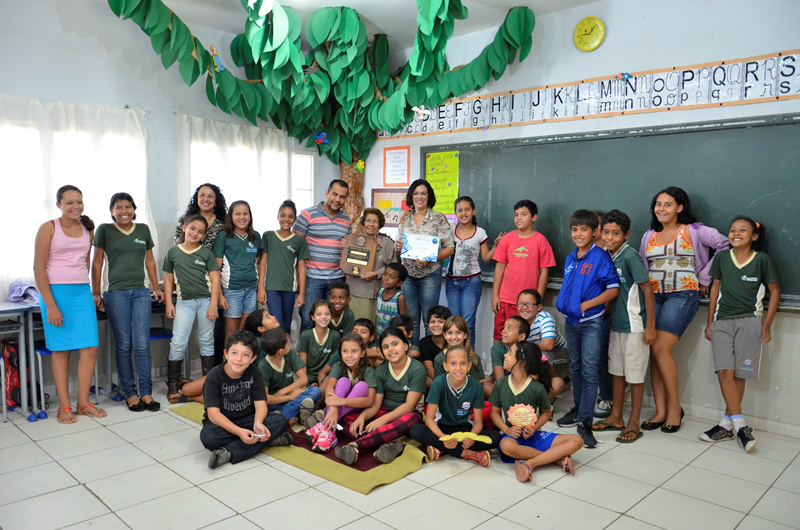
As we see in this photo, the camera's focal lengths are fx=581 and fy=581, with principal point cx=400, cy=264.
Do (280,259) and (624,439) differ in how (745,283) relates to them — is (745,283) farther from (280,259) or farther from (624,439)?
(280,259)

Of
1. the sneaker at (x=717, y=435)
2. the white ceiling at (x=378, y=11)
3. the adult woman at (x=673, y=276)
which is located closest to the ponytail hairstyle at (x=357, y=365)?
the adult woman at (x=673, y=276)

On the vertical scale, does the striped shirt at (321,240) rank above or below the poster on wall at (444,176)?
below

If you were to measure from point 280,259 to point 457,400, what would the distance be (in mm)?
2020

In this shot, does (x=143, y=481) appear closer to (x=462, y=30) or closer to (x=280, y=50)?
(x=280, y=50)

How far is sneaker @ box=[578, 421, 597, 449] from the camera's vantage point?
3.44 meters

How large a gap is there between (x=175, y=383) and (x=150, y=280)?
0.78 m

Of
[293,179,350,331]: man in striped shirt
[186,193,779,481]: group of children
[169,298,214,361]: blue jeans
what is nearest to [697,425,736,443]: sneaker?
[186,193,779,481]: group of children

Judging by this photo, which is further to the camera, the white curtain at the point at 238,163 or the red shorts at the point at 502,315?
the white curtain at the point at 238,163

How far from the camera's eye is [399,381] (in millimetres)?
3533

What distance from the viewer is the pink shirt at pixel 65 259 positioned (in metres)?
3.70

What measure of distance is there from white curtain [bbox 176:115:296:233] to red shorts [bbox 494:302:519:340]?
7.72 ft

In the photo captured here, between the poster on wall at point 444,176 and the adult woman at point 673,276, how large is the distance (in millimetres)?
1953

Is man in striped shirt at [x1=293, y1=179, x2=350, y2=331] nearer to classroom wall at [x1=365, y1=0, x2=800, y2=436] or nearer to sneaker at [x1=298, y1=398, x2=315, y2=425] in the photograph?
sneaker at [x1=298, y1=398, x2=315, y2=425]

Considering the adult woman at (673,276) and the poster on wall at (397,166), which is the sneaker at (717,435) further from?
the poster on wall at (397,166)
